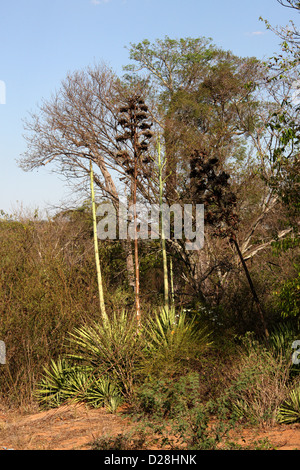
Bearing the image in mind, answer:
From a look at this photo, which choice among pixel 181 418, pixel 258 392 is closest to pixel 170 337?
pixel 258 392

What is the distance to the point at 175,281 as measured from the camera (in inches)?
732

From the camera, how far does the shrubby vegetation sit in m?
6.91

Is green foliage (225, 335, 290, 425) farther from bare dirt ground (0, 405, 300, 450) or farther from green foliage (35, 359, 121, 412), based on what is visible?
green foliage (35, 359, 121, 412)

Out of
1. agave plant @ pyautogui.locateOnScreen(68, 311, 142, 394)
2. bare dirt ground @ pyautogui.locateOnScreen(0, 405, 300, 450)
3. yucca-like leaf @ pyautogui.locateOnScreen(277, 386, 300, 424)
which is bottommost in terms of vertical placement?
bare dirt ground @ pyautogui.locateOnScreen(0, 405, 300, 450)

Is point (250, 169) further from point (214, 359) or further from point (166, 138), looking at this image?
point (214, 359)

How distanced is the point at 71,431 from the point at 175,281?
1216 centimetres

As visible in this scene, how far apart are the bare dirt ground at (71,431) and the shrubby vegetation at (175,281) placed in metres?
0.27

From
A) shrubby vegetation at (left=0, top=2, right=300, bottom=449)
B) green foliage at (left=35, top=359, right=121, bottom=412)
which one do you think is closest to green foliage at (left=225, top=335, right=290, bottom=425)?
shrubby vegetation at (left=0, top=2, right=300, bottom=449)

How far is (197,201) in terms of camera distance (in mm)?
15789

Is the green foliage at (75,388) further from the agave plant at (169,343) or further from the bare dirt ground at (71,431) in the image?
the agave plant at (169,343)

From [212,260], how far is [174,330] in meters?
6.81

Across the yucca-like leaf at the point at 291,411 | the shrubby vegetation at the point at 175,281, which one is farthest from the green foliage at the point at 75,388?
the yucca-like leaf at the point at 291,411

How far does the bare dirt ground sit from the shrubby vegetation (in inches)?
10.6
